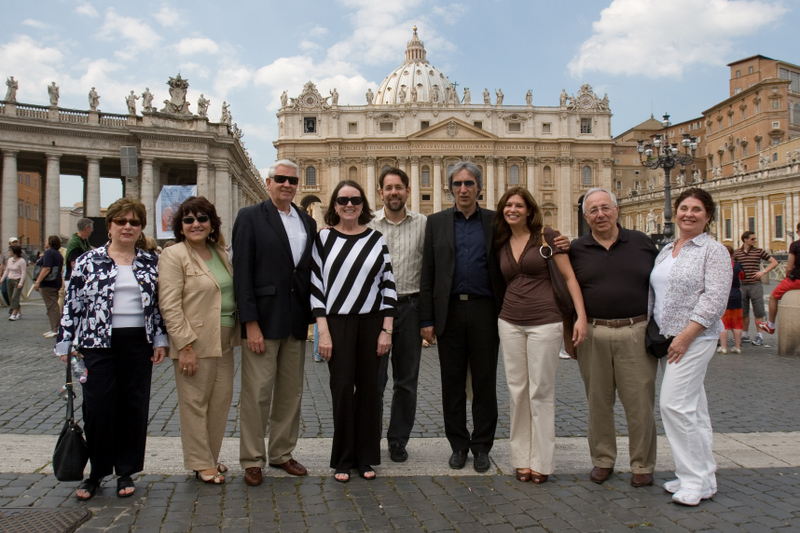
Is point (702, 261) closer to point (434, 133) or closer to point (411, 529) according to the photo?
point (411, 529)

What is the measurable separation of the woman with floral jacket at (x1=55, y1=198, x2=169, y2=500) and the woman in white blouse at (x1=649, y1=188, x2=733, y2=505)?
127 inches

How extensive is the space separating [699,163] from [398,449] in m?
76.2

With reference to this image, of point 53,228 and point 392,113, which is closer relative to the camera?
point 53,228

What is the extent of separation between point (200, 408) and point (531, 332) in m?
2.24

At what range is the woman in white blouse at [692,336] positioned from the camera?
3689 mm

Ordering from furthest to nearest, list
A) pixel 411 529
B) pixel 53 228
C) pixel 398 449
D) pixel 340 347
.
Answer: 1. pixel 53 228
2. pixel 398 449
3. pixel 340 347
4. pixel 411 529

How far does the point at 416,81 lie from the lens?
101812 millimetres

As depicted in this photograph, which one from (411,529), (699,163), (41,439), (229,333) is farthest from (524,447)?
(699,163)

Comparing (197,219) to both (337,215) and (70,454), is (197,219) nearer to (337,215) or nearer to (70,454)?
(337,215)

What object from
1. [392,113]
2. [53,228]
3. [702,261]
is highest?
[392,113]

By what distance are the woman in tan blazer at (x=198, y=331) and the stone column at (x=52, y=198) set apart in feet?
95.1

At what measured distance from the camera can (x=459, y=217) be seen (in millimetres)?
4520

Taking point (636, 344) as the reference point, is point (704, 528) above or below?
below

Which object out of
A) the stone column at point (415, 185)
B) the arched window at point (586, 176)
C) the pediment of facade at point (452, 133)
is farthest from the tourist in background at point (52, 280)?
the arched window at point (586, 176)
